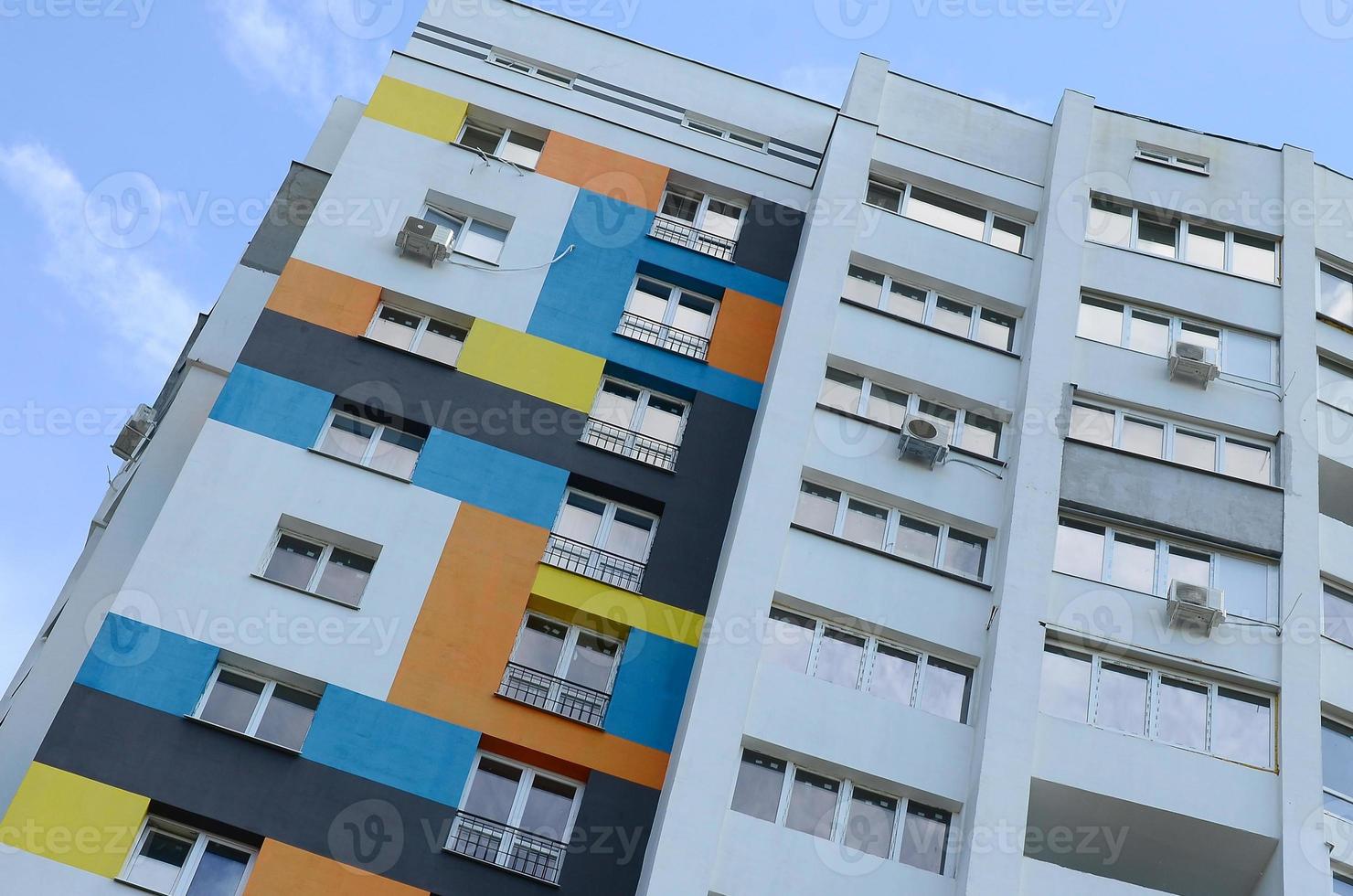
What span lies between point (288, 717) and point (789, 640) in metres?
7.47

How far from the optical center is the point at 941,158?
2412 centimetres

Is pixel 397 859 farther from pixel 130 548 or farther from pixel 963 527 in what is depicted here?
pixel 963 527

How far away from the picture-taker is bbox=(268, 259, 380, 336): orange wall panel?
2164cm

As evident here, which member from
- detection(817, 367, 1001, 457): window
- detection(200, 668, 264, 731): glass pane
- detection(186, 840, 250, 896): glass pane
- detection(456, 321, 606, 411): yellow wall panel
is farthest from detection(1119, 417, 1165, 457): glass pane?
detection(186, 840, 250, 896): glass pane

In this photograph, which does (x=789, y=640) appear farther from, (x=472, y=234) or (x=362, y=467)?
(x=472, y=234)

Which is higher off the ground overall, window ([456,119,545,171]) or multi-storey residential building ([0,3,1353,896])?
window ([456,119,545,171])

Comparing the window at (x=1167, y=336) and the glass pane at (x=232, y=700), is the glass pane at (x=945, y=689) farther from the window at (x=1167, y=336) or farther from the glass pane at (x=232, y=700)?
the glass pane at (x=232, y=700)

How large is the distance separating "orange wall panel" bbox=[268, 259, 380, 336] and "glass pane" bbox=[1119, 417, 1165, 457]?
13.2m

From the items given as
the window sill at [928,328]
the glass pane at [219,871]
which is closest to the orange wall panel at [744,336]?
the window sill at [928,328]

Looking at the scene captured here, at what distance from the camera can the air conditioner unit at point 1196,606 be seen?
18.4 metres

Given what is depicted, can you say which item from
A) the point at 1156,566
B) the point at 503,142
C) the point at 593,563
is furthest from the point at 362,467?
the point at 1156,566

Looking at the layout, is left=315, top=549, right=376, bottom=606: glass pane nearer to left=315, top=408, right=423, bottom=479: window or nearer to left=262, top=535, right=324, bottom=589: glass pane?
left=262, top=535, right=324, bottom=589: glass pane

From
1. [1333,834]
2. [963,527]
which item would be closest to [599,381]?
[963,527]

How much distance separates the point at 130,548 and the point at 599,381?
8.34m
